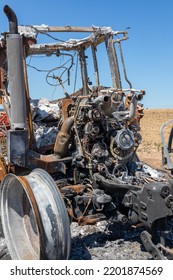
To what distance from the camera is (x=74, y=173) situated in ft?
17.6

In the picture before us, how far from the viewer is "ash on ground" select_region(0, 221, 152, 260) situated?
15.5 ft

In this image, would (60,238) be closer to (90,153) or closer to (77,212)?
(77,212)

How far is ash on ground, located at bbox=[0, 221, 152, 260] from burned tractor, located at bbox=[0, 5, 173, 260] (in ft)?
1.35

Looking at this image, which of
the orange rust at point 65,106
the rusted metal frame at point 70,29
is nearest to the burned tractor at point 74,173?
the orange rust at point 65,106

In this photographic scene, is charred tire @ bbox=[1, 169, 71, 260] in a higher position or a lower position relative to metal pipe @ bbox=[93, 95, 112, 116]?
lower

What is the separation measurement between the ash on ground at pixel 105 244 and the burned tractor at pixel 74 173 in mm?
412

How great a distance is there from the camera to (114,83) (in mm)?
7363

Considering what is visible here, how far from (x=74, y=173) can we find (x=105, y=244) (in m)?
1.11

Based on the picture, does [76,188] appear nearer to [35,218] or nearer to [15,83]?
[35,218]

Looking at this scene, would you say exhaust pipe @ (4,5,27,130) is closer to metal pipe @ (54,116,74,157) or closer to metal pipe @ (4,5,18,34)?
metal pipe @ (4,5,18,34)

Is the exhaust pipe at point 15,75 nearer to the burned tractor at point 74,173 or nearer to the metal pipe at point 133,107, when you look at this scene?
the burned tractor at point 74,173

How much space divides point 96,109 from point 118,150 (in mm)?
658

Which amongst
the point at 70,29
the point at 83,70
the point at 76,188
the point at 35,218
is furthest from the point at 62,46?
the point at 35,218

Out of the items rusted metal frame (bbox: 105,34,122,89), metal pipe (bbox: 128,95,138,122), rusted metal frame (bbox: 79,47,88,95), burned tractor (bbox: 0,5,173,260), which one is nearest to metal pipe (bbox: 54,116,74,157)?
burned tractor (bbox: 0,5,173,260)
